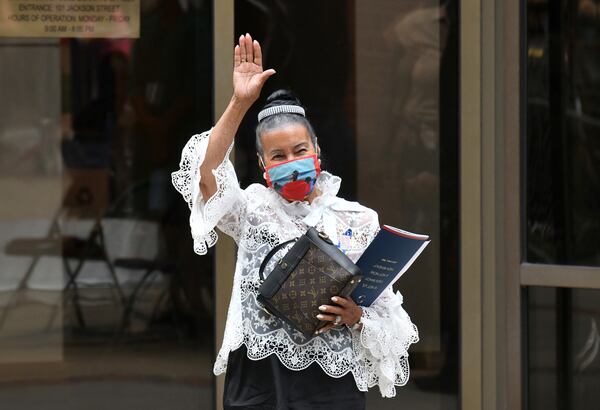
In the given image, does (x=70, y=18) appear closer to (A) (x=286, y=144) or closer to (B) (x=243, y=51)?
Answer: (B) (x=243, y=51)

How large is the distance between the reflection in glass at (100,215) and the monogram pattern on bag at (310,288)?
1743 millimetres

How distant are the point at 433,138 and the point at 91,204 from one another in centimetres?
153

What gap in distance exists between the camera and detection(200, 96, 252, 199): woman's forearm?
316 centimetres

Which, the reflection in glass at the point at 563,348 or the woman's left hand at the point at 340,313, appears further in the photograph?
the reflection in glass at the point at 563,348

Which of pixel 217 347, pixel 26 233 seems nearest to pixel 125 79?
pixel 26 233

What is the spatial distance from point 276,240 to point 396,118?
71.4 inches

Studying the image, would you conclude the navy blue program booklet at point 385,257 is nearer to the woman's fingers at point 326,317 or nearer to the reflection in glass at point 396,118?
the woman's fingers at point 326,317

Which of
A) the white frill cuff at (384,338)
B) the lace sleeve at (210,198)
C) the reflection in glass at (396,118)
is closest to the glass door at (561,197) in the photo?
the reflection in glass at (396,118)

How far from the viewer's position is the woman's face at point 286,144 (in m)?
3.20

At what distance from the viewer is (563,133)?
479cm

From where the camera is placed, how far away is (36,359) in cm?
479

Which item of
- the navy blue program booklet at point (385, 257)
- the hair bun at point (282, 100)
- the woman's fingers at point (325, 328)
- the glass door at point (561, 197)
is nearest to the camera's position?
the navy blue program booklet at point (385, 257)

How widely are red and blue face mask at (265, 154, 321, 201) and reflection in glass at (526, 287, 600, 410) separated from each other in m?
1.93

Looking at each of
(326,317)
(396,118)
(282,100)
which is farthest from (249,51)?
(396,118)
